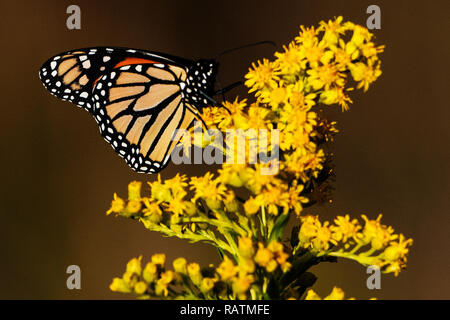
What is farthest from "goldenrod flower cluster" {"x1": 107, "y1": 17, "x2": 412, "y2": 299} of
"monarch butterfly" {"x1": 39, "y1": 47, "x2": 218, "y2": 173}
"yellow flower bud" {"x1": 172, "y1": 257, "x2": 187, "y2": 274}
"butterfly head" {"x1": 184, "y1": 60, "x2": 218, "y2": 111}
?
"monarch butterfly" {"x1": 39, "y1": 47, "x2": 218, "y2": 173}

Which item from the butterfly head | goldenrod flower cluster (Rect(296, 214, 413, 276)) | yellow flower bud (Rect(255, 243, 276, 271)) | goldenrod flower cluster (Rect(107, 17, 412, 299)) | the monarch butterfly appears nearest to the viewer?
yellow flower bud (Rect(255, 243, 276, 271))

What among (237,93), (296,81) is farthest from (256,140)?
(237,93)

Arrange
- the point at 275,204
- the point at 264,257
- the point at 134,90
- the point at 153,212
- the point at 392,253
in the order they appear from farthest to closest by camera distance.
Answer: the point at 134,90 → the point at 153,212 → the point at 392,253 → the point at 275,204 → the point at 264,257

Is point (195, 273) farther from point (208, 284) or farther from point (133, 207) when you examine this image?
point (133, 207)

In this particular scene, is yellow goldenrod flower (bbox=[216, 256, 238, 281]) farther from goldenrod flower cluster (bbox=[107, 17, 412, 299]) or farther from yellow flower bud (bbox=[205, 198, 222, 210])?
yellow flower bud (bbox=[205, 198, 222, 210])

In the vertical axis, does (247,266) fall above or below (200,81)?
below

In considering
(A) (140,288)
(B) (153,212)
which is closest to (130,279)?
(A) (140,288)

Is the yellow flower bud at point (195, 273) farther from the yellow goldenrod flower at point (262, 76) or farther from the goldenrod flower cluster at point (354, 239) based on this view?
the yellow goldenrod flower at point (262, 76)
